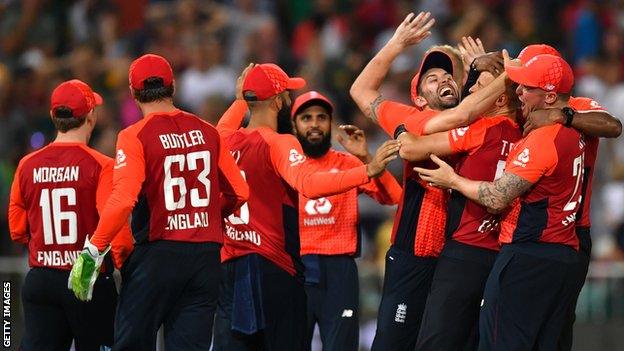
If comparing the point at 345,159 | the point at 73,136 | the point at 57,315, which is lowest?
the point at 57,315

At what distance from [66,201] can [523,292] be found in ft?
10.6

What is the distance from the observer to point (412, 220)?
1005 centimetres

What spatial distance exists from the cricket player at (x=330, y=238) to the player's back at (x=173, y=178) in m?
1.92

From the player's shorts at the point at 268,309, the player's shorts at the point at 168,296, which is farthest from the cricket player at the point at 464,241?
the player's shorts at the point at 168,296

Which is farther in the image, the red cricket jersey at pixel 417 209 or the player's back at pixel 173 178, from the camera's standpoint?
the red cricket jersey at pixel 417 209

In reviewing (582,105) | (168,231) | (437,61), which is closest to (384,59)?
(437,61)

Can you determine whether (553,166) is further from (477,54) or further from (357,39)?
(357,39)

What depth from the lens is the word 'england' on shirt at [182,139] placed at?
940 centimetres

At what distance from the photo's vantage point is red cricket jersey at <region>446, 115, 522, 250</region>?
9.57 meters

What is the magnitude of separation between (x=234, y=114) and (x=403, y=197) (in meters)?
1.63

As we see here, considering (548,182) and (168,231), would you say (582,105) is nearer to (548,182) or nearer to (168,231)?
(548,182)

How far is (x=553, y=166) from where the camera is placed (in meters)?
9.09

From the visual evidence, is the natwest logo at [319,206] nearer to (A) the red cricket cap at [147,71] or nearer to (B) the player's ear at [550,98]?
(A) the red cricket cap at [147,71]

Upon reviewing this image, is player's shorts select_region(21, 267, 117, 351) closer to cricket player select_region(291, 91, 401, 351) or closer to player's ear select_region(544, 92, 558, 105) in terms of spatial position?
cricket player select_region(291, 91, 401, 351)
